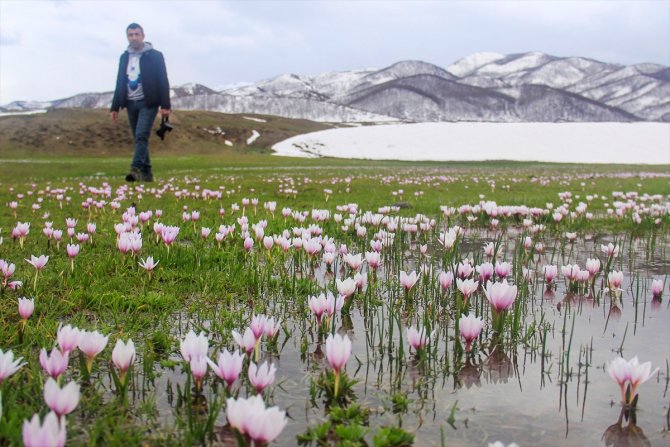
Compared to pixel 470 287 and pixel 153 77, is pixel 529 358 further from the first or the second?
pixel 153 77

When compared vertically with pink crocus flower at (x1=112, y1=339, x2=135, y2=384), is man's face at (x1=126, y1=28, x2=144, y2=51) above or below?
above

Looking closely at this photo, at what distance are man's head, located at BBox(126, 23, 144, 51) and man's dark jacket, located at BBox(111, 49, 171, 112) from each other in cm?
36

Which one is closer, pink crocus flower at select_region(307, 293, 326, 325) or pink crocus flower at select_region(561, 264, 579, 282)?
pink crocus flower at select_region(307, 293, 326, 325)

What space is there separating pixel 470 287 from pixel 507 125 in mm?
85880

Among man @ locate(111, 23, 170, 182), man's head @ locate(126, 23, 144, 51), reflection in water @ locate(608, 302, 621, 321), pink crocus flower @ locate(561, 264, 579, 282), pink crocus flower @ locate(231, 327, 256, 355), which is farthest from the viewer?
man @ locate(111, 23, 170, 182)

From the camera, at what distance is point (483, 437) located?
7.73 ft

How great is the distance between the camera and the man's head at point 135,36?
15023 mm

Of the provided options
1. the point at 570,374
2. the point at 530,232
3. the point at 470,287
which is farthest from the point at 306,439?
the point at 530,232

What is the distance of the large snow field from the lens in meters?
62.1

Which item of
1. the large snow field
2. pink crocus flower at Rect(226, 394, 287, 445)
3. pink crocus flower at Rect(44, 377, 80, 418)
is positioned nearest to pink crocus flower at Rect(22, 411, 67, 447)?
pink crocus flower at Rect(44, 377, 80, 418)

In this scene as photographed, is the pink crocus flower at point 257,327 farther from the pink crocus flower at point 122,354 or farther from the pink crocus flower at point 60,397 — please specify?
the pink crocus flower at point 60,397

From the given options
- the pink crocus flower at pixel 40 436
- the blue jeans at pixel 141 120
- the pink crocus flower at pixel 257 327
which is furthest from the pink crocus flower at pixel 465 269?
the blue jeans at pixel 141 120

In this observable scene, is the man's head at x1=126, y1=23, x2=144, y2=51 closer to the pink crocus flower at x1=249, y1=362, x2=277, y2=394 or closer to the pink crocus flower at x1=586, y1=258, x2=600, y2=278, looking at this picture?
the pink crocus flower at x1=586, y1=258, x2=600, y2=278

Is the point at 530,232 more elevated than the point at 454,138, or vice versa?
the point at 454,138
